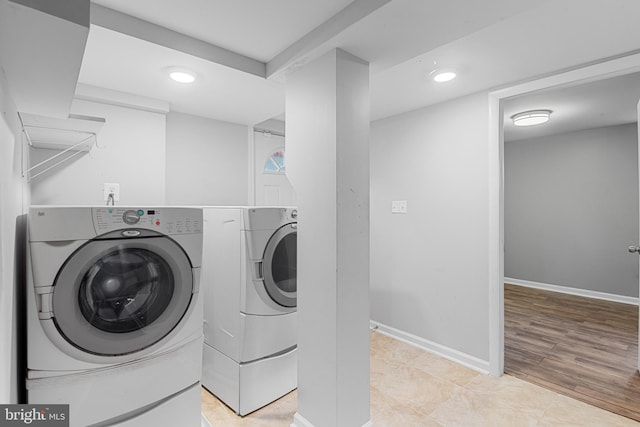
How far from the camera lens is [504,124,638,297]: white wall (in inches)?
154

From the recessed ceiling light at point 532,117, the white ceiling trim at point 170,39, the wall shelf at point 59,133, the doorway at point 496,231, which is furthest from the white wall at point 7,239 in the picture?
the recessed ceiling light at point 532,117

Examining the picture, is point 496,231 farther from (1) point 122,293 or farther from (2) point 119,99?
(2) point 119,99

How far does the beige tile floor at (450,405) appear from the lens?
5.90 feet

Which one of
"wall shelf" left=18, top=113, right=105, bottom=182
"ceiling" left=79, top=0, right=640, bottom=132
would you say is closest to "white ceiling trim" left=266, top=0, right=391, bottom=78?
"ceiling" left=79, top=0, right=640, bottom=132

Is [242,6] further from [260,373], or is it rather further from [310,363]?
[260,373]

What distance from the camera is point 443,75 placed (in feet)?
6.81

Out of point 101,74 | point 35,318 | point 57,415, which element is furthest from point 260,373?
point 101,74

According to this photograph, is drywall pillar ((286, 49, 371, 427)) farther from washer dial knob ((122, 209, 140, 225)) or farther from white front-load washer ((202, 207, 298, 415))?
washer dial knob ((122, 209, 140, 225))

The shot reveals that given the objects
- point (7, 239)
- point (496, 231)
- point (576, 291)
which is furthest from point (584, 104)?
point (7, 239)

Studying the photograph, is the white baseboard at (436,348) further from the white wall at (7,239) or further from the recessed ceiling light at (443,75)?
the white wall at (7,239)

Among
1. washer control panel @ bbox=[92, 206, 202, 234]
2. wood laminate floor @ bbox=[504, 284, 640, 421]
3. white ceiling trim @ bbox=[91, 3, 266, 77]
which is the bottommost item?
wood laminate floor @ bbox=[504, 284, 640, 421]

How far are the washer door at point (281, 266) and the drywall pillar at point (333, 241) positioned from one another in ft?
1.03

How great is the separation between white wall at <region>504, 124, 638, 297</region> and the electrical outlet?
5161 millimetres

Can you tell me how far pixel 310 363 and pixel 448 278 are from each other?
4.79 ft
